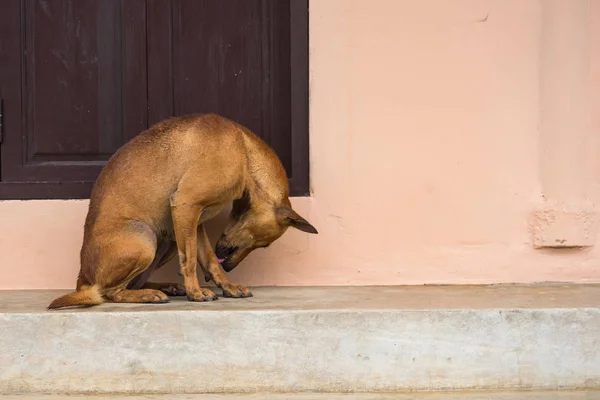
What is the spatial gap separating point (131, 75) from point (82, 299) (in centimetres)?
176

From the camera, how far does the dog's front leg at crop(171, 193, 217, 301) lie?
17.7 feet

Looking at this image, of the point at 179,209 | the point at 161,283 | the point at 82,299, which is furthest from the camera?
the point at 161,283

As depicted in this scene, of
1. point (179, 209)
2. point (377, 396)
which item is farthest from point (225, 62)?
point (377, 396)

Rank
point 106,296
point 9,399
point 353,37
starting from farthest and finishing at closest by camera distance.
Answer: point 353,37
point 106,296
point 9,399

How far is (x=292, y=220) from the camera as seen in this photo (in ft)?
18.4

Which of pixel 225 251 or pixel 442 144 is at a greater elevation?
pixel 442 144

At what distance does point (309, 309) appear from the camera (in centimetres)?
509

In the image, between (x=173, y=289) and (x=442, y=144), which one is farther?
(x=442, y=144)

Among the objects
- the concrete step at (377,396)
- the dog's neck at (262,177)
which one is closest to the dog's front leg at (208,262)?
the dog's neck at (262,177)

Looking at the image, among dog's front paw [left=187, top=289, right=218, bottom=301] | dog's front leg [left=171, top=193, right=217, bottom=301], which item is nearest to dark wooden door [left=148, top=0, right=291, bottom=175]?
dog's front leg [left=171, top=193, right=217, bottom=301]

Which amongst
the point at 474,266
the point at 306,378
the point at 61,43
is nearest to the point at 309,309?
the point at 306,378

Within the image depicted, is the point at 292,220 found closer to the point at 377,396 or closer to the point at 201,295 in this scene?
the point at 201,295

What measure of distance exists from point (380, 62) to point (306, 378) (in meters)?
2.25

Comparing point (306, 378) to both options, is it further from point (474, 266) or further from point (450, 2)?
point (450, 2)
